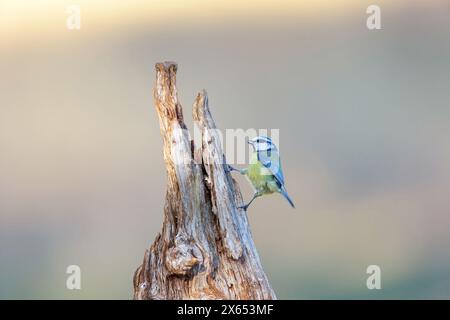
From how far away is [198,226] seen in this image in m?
3.86

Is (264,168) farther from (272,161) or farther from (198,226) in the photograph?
(198,226)

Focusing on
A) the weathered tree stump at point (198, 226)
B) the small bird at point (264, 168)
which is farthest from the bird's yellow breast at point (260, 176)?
the weathered tree stump at point (198, 226)

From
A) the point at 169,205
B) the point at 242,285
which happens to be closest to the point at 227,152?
the point at 169,205

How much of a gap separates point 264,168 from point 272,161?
80 mm

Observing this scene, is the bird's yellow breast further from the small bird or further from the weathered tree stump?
the weathered tree stump

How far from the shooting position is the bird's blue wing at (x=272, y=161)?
438 centimetres

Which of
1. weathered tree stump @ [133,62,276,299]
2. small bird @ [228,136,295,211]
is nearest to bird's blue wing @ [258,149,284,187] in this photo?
small bird @ [228,136,295,211]

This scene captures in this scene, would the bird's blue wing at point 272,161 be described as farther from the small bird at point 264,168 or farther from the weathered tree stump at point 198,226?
the weathered tree stump at point 198,226

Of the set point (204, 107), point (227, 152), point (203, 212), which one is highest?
point (204, 107)

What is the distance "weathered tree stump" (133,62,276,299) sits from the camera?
379 centimetres

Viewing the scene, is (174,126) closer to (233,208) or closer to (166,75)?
(166,75)

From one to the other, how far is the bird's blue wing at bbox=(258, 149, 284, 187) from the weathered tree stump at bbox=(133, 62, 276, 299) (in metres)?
0.46

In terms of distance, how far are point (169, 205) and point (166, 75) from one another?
2.47 feet
